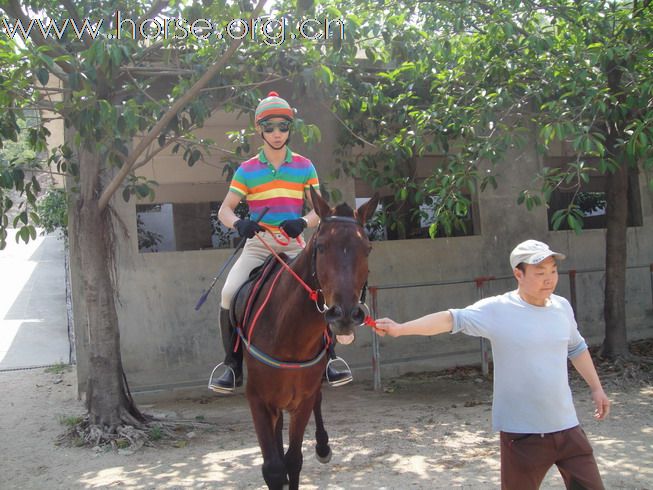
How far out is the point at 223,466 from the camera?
581cm

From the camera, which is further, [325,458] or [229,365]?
[325,458]

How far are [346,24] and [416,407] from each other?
4490mm

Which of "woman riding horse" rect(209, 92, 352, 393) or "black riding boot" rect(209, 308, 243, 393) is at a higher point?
"woman riding horse" rect(209, 92, 352, 393)

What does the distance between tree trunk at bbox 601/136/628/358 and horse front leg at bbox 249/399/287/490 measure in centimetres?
654

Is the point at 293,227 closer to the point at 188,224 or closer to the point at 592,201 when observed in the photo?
the point at 188,224

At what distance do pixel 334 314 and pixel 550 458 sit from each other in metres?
1.25

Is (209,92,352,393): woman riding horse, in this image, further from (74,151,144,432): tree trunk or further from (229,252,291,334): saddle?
(74,151,144,432): tree trunk

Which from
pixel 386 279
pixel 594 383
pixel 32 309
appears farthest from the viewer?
pixel 32 309

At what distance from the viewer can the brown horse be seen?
3.40 metres

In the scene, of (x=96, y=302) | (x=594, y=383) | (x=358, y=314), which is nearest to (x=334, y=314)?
(x=358, y=314)

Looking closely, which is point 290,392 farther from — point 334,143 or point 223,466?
point 334,143

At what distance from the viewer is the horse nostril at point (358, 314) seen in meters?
3.12

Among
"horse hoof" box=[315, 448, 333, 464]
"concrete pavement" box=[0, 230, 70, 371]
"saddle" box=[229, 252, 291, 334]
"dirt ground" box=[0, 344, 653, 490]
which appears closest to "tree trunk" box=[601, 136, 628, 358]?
"dirt ground" box=[0, 344, 653, 490]

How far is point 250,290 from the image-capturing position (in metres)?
4.58
